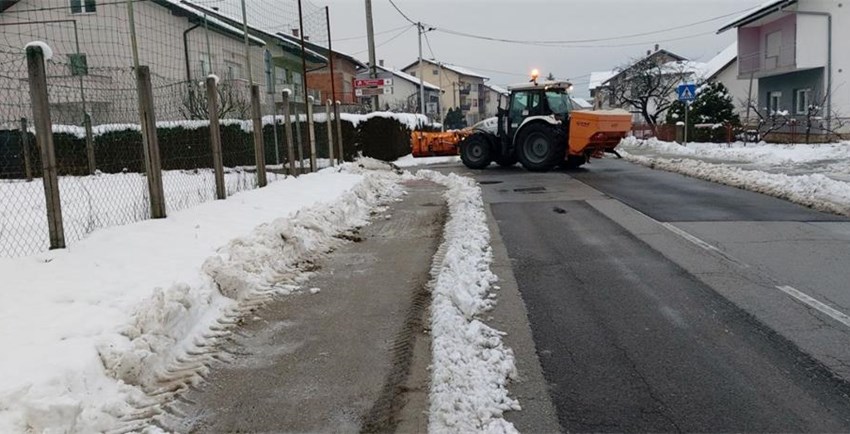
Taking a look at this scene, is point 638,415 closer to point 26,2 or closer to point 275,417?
point 275,417

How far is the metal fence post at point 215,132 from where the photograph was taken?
10.1m

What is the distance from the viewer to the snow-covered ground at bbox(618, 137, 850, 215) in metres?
11.5

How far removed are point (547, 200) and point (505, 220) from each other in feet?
8.83

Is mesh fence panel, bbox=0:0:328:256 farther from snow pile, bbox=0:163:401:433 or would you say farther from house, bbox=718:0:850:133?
house, bbox=718:0:850:133

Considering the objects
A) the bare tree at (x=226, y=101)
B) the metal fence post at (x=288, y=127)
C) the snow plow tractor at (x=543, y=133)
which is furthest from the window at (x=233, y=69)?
the metal fence post at (x=288, y=127)

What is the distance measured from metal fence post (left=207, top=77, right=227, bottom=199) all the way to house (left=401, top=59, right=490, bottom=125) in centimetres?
8628

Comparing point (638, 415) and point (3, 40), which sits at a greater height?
point (3, 40)

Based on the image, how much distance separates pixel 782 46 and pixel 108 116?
113 feet

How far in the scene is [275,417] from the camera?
12.6ft

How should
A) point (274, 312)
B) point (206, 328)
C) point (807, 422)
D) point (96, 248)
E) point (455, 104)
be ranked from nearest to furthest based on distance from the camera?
point (807, 422), point (206, 328), point (274, 312), point (96, 248), point (455, 104)

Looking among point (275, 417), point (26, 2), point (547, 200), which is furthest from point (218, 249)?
point (26, 2)

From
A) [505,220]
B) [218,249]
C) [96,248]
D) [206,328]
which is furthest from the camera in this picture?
[505,220]

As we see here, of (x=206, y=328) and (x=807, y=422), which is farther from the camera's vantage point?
(x=206, y=328)

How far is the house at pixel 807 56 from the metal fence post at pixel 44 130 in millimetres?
31432
